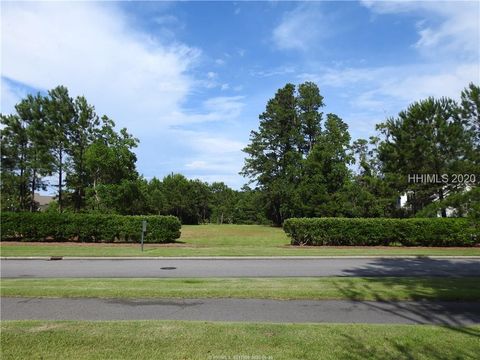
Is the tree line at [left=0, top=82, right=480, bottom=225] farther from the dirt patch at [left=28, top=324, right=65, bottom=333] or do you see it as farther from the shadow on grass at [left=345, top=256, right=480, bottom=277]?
the dirt patch at [left=28, top=324, right=65, bottom=333]

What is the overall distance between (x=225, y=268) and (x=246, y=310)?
619 cm

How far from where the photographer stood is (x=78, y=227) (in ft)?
78.6

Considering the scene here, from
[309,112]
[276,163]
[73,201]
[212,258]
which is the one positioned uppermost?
[309,112]

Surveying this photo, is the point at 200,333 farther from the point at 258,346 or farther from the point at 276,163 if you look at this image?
the point at 276,163

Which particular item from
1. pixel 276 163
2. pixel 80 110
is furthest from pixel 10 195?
pixel 276 163

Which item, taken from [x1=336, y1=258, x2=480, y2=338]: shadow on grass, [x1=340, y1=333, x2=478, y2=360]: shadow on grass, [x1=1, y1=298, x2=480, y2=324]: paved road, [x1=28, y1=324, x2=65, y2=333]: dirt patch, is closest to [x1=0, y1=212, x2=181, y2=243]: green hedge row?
[x1=336, y1=258, x2=480, y2=338]: shadow on grass

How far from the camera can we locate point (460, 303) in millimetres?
8023

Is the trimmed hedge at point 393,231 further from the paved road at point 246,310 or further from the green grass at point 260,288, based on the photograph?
the paved road at point 246,310

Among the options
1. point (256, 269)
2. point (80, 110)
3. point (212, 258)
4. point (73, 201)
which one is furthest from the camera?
point (73, 201)

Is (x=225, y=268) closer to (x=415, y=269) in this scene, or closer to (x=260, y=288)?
(x=260, y=288)

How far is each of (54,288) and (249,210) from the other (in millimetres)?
79949

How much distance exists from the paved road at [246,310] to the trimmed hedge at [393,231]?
1501 centimetres

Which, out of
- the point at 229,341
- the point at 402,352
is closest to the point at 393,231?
the point at 402,352

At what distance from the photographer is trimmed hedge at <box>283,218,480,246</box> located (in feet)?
74.2
